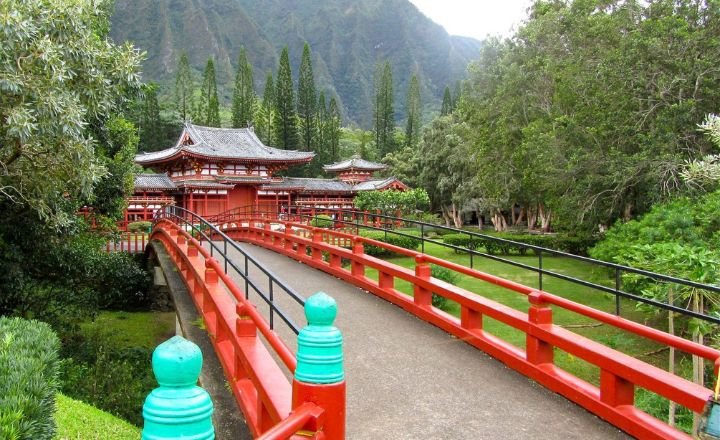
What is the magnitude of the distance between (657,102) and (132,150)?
46.2ft

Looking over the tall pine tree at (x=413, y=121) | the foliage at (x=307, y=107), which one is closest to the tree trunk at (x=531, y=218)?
the tall pine tree at (x=413, y=121)

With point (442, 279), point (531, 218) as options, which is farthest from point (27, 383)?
point (531, 218)

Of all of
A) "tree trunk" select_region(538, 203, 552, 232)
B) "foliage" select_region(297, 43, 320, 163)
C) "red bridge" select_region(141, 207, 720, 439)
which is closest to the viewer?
"red bridge" select_region(141, 207, 720, 439)

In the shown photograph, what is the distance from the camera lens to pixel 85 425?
22.3 feet

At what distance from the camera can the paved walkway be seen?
14.2ft

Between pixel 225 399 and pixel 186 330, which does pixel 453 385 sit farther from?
pixel 186 330

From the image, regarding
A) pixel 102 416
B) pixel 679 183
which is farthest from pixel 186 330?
pixel 679 183

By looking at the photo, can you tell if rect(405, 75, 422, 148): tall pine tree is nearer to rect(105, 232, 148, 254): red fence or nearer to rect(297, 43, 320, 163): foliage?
rect(297, 43, 320, 163): foliage

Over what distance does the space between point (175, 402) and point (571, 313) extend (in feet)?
44.8

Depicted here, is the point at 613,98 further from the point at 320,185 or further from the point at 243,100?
the point at 243,100

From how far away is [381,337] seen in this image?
6715 millimetres

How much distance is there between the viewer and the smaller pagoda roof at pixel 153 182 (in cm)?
3362

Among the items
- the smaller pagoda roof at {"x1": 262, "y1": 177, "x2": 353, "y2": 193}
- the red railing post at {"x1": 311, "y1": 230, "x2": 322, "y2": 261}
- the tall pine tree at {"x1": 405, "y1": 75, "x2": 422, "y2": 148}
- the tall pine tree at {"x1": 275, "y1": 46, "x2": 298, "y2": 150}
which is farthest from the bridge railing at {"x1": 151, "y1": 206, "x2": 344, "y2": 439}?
the tall pine tree at {"x1": 405, "y1": 75, "x2": 422, "y2": 148}

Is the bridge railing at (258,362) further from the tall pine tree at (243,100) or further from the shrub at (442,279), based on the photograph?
the tall pine tree at (243,100)
